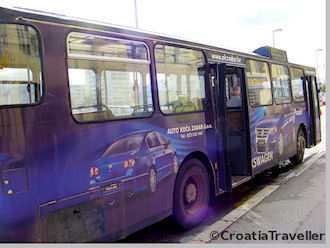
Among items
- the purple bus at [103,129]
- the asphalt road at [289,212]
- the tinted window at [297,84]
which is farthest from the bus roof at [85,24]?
the tinted window at [297,84]

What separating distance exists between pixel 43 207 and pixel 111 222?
865 millimetres

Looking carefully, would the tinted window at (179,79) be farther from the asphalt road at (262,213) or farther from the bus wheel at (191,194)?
the asphalt road at (262,213)

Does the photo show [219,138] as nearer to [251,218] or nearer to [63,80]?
[251,218]

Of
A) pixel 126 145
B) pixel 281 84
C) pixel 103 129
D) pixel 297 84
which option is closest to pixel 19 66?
pixel 103 129

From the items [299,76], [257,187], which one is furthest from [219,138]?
[299,76]

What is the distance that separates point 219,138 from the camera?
6258 millimetres

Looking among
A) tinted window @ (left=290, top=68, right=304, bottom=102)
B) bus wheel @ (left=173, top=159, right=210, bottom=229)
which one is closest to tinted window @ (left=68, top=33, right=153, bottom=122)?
bus wheel @ (left=173, top=159, right=210, bottom=229)

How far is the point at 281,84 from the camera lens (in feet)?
29.6

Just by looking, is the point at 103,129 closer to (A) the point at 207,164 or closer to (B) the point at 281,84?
(A) the point at 207,164

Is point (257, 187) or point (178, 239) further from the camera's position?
point (257, 187)

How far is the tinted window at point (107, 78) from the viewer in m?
3.90

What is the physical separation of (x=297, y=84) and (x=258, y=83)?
2.86 meters

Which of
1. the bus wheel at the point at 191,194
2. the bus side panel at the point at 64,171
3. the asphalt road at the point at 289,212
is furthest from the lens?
the bus wheel at the point at 191,194

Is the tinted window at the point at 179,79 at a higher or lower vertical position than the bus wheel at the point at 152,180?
higher
